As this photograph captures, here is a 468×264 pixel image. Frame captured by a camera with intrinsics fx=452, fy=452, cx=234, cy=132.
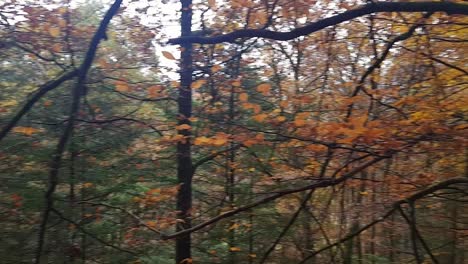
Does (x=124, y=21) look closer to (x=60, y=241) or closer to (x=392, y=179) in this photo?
(x=60, y=241)

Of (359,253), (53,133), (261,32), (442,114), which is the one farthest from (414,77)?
(53,133)

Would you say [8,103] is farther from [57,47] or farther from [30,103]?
[30,103]

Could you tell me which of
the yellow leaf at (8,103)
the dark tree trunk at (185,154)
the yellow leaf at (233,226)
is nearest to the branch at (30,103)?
the dark tree trunk at (185,154)

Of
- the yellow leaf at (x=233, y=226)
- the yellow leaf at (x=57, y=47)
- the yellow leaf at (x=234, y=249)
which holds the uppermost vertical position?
the yellow leaf at (x=57, y=47)

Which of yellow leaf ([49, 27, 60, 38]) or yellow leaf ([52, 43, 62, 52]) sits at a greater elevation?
yellow leaf ([49, 27, 60, 38])

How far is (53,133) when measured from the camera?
24.6ft

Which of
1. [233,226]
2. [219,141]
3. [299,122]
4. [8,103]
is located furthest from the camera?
[233,226]

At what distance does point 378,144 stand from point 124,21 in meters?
6.25

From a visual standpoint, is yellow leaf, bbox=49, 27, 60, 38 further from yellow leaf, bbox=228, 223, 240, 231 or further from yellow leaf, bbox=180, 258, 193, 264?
yellow leaf, bbox=228, 223, 240, 231

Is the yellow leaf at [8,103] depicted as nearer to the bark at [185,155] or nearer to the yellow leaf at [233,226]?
the bark at [185,155]

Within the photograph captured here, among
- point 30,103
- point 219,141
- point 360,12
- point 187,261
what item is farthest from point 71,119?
point 187,261

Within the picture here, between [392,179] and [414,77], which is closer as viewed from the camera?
[392,179]

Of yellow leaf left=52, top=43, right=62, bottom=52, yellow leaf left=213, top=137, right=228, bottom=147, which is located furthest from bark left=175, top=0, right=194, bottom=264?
yellow leaf left=213, top=137, right=228, bottom=147

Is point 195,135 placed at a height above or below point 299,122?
below
